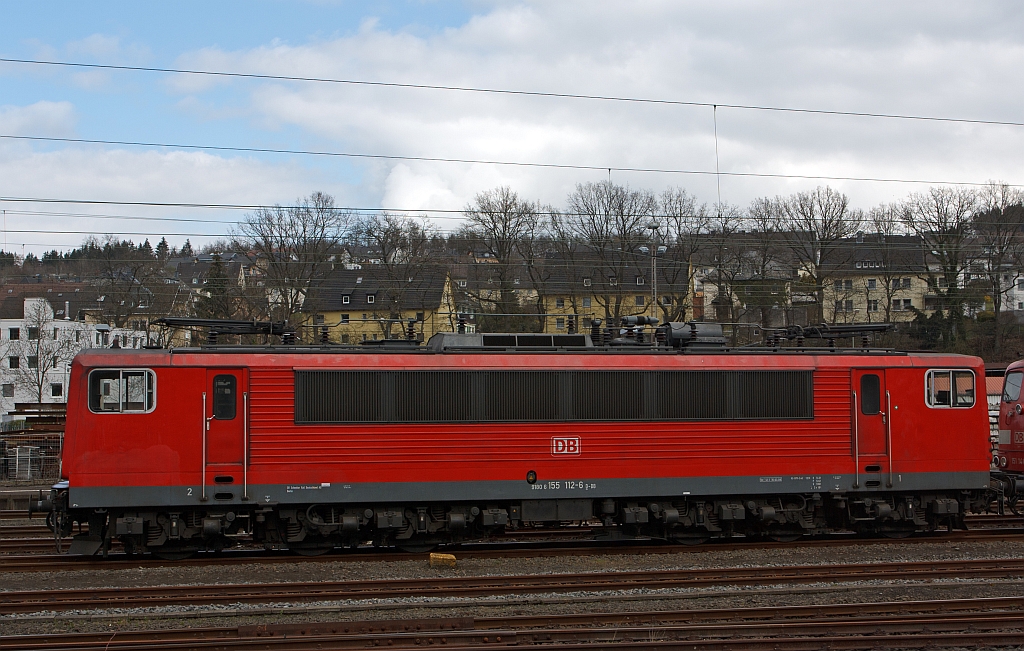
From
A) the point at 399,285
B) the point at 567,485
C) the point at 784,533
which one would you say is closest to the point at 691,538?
the point at 784,533

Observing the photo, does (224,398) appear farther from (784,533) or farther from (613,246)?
(613,246)

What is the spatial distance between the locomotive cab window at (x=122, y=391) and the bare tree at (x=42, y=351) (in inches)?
1344

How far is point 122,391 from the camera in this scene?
44.6 ft

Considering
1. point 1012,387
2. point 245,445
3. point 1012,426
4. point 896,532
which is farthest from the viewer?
point 1012,387

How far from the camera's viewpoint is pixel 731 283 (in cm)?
4219

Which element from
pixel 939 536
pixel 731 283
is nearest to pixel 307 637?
pixel 939 536

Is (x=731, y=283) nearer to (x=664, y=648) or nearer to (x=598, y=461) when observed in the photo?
(x=598, y=461)

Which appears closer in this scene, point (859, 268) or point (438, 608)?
point (438, 608)

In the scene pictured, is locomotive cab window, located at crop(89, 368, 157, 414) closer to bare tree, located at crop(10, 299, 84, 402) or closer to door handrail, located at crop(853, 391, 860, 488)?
door handrail, located at crop(853, 391, 860, 488)

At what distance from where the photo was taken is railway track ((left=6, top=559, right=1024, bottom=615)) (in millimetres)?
11156

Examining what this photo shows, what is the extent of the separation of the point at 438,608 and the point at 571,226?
37.9m

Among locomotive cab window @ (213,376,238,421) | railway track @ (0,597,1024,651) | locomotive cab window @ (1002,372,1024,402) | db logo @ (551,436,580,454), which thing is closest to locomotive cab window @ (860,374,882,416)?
locomotive cab window @ (1002,372,1024,402)

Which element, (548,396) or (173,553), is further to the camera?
(548,396)

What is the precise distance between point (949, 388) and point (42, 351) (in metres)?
46.9
